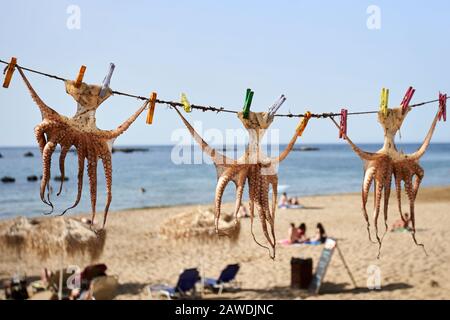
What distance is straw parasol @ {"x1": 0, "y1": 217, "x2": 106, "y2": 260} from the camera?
1116 cm

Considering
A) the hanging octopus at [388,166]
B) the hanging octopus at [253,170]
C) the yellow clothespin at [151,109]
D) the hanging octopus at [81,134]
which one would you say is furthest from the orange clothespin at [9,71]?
the hanging octopus at [388,166]

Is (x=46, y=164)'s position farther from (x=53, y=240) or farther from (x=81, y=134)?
(x=53, y=240)

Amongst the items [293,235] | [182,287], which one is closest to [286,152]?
[182,287]

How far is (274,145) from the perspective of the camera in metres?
4.32

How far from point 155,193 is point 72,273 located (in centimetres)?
4253

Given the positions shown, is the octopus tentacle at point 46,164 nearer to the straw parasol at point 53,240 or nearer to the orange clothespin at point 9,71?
the orange clothespin at point 9,71

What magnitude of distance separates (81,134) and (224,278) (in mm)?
10044

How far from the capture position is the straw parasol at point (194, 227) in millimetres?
12102

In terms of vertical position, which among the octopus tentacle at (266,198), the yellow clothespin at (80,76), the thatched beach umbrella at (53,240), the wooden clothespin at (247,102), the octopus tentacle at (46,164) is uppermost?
the yellow clothespin at (80,76)

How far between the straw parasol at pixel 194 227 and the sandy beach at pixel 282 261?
0.69ft

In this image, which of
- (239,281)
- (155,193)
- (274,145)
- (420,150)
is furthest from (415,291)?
(155,193)

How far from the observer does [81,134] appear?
12.1 ft

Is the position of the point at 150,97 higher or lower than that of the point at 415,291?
higher

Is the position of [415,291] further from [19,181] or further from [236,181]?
[19,181]
